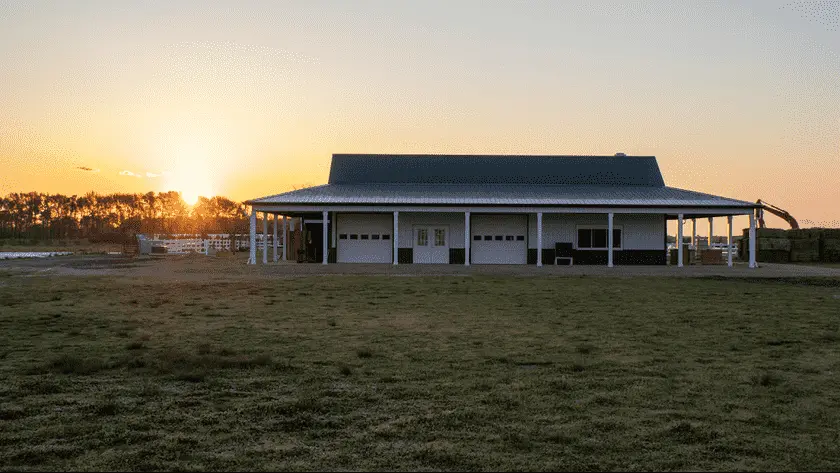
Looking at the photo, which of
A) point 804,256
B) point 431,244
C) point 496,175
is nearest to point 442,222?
point 431,244

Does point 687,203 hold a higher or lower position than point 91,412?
higher

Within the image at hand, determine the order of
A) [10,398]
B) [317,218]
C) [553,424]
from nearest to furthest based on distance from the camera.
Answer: [553,424] < [10,398] < [317,218]

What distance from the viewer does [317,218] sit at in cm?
3775

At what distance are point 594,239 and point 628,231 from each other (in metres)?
1.84

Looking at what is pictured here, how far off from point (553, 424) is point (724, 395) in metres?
2.08

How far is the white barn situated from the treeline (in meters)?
66.1

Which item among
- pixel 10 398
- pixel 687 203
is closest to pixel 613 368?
pixel 10 398

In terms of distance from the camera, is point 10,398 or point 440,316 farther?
point 440,316

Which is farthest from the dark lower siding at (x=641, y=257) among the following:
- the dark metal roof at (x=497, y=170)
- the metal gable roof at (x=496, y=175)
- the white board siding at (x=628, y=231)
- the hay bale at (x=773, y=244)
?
the hay bale at (x=773, y=244)

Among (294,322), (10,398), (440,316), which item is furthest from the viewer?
(440,316)

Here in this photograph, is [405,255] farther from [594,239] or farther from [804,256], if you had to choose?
[804,256]

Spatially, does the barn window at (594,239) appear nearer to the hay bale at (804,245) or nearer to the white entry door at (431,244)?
the white entry door at (431,244)

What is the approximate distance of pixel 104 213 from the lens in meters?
108

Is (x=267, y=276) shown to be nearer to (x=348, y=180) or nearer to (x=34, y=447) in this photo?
(x=348, y=180)
